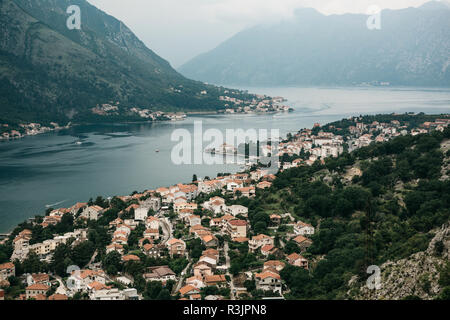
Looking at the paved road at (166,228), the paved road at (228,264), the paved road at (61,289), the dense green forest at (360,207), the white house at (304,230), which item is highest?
the dense green forest at (360,207)

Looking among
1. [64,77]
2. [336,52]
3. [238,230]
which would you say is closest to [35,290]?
[238,230]

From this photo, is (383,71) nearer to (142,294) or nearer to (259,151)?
(259,151)

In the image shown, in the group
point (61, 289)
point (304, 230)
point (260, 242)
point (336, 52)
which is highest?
point (336, 52)

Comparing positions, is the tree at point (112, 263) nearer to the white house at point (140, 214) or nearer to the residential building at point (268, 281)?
the residential building at point (268, 281)

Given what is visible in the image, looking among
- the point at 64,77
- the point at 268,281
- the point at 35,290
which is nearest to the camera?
the point at 268,281

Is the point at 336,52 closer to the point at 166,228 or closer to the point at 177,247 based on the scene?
the point at 166,228

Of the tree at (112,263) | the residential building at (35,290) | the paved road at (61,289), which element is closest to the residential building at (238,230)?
the tree at (112,263)
